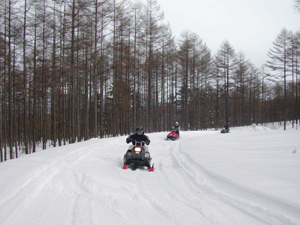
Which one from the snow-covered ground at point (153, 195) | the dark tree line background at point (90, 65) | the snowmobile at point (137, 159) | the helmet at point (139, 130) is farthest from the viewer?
the dark tree line background at point (90, 65)

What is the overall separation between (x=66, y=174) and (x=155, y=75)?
23249 millimetres

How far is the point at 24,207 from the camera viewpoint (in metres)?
3.54

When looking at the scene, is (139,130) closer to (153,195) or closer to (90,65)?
(153,195)

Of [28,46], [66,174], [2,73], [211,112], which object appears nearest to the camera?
[66,174]

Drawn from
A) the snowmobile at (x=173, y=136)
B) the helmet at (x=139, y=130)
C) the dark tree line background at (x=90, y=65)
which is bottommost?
the snowmobile at (x=173, y=136)

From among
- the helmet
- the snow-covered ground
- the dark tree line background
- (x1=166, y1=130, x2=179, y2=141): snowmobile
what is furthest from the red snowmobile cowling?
the snow-covered ground

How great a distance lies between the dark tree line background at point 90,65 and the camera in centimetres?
1507

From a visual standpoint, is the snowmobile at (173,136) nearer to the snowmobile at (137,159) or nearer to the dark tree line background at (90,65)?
the dark tree line background at (90,65)

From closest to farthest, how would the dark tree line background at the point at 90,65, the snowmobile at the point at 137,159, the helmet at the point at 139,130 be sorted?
the snowmobile at the point at 137,159 < the helmet at the point at 139,130 < the dark tree line background at the point at 90,65

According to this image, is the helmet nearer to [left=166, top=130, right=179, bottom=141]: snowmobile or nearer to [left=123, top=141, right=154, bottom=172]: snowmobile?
[left=123, top=141, right=154, bottom=172]: snowmobile

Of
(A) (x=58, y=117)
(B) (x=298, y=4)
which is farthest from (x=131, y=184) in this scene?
(A) (x=58, y=117)

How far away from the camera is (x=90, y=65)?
58.6 ft

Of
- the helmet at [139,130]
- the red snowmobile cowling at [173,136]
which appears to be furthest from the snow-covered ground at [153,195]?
the red snowmobile cowling at [173,136]

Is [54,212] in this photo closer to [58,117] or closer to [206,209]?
[206,209]
